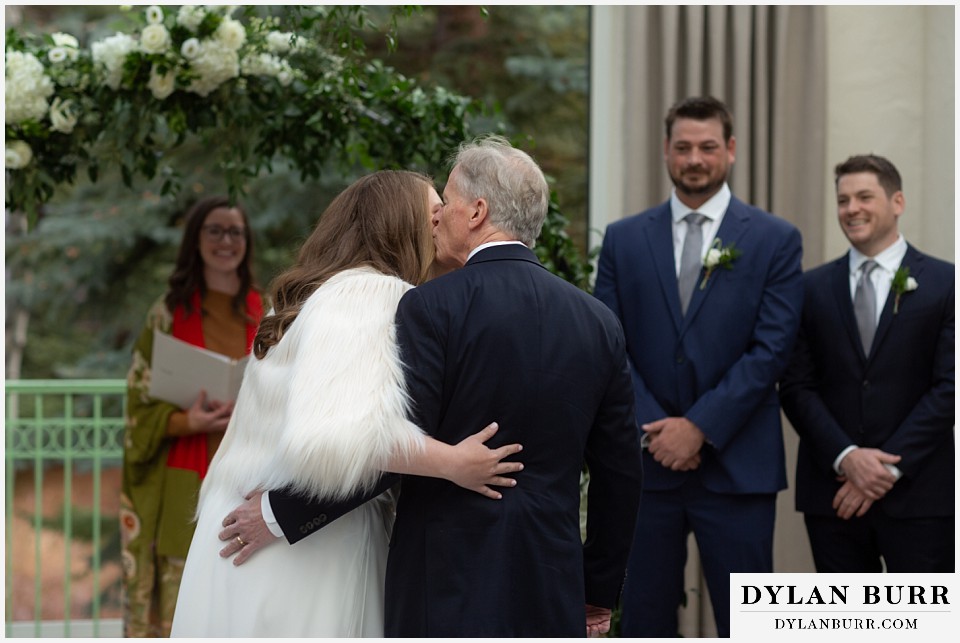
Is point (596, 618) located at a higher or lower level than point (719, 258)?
lower

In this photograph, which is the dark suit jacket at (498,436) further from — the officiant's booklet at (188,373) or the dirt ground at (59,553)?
the dirt ground at (59,553)

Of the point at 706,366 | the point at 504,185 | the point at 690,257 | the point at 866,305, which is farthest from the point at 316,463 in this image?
the point at 866,305

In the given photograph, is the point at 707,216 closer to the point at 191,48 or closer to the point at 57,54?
the point at 191,48

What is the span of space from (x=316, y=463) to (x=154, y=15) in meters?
1.81

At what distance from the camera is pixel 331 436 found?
6.44 feet

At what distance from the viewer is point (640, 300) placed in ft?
10.8

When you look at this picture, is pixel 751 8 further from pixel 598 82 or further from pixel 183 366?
pixel 183 366

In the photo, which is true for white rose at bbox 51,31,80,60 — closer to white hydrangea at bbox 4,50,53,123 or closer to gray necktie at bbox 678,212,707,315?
white hydrangea at bbox 4,50,53,123

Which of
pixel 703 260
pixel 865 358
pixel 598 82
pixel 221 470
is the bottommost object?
pixel 221 470

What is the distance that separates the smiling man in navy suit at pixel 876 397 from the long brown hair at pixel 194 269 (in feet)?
6.34

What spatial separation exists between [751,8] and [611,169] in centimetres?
80

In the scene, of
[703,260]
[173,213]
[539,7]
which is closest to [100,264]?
[173,213]

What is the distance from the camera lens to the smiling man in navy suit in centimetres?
318

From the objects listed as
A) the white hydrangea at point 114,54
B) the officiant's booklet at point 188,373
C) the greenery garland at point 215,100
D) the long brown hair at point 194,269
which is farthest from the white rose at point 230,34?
the officiant's booklet at point 188,373
